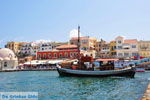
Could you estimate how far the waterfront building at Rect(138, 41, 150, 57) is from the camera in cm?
8104

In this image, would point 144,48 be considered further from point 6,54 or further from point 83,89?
point 83,89

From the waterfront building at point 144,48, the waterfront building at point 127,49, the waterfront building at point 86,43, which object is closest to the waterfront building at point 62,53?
the waterfront building at point 86,43

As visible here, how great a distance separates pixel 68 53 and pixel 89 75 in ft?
131

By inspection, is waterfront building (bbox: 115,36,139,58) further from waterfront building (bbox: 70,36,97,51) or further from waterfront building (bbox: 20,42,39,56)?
waterfront building (bbox: 20,42,39,56)

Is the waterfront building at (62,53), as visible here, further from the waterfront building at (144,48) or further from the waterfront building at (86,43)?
the waterfront building at (144,48)

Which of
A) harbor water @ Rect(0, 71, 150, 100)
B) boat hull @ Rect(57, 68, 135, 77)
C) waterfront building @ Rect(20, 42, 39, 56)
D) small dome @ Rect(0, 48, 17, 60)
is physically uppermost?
waterfront building @ Rect(20, 42, 39, 56)

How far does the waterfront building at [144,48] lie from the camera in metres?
81.0

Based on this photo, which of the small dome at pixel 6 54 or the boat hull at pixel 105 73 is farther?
the small dome at pixel 6 54

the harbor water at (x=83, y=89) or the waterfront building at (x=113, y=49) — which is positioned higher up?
the waterfront building at (x=113, y=49)

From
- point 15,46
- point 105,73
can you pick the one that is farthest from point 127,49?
point 15,46

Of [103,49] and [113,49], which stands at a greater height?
[103,49]

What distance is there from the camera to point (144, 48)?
85000mm

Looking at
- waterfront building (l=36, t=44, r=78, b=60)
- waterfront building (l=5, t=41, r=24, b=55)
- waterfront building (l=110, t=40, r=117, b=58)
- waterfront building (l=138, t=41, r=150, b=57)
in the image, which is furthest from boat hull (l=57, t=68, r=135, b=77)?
waterfront building (l=5, t=41, r=24, b=55)

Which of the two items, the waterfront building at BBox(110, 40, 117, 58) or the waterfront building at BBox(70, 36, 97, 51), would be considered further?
the waterfront building at BBox(70, 36, 97, 51)
